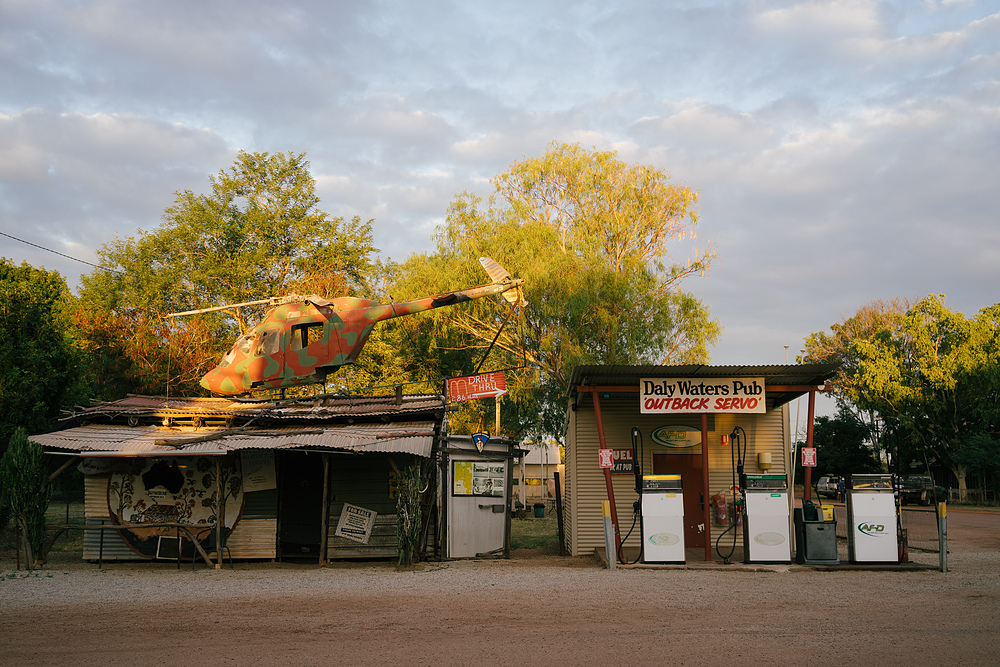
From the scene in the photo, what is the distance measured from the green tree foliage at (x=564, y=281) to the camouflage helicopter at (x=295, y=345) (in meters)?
9.19

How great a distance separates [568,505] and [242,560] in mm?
6901

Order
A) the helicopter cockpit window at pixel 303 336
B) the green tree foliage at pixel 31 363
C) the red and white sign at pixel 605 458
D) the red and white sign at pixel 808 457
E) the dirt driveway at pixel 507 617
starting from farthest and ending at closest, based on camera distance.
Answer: the green tree foliage at pixel 31 363, the helicopter cockpit window at pixel 303 336, the red and white sign at pixel 808 457, the red and white sign at pixel 605 458, the dirt driveway at pixel 507 617

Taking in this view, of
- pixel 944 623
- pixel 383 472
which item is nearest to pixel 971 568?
pixel 944 623

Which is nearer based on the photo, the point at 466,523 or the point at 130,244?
the point at 466,523

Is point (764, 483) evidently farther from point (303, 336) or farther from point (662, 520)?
point (303, 336)

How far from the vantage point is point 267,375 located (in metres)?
18.2

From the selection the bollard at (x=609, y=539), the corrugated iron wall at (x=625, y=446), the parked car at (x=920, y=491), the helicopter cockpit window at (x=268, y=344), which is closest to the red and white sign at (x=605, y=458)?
the bollard at (x=609, y=539)

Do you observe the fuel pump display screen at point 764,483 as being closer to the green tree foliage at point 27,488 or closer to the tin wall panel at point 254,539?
the tin wall panel at point 254,539

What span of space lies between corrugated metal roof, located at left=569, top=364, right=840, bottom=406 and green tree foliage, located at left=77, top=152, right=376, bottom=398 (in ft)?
63.5

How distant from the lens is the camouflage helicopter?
18312 millimetres

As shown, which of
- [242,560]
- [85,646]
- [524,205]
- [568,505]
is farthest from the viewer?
[524,205]

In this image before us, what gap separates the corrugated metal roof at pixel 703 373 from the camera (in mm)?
14000

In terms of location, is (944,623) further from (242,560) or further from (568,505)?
(242,560)

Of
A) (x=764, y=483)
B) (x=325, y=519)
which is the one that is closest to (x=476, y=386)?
(x=325, y=519)
